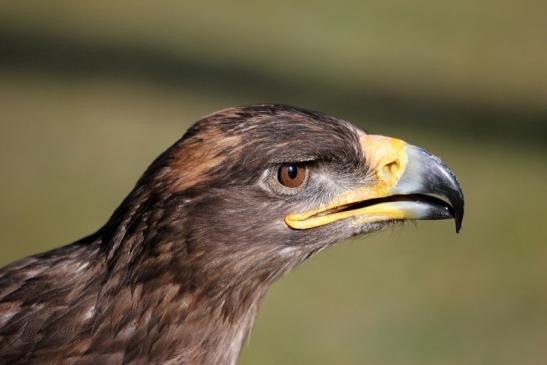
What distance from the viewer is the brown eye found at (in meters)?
3.07

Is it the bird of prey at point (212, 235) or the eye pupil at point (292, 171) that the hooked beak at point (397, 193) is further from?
the eye pupil at point (292, 171)

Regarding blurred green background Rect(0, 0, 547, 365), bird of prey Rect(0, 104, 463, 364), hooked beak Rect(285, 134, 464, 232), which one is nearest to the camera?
bird of prey Rect(0, 104, 463, 364)

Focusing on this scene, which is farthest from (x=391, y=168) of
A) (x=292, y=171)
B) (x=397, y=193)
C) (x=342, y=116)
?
(x=342, y=116)

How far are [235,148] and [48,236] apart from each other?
3.14 m

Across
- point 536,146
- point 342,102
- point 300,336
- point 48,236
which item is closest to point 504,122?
point 536,146

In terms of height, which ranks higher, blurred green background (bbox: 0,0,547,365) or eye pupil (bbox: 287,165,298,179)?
eye pupil (bbox: 287,165,298,179)

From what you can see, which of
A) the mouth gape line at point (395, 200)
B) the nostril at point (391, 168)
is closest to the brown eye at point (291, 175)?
the mouth gape line at point (395, 200)

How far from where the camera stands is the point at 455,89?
7.71 metres

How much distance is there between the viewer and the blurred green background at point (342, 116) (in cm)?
579

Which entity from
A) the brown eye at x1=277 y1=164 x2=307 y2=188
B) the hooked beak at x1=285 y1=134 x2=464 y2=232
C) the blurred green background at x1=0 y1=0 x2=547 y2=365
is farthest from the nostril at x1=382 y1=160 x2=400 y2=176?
the blurred green background at x1=0 y1=0 x2=547 y2=365

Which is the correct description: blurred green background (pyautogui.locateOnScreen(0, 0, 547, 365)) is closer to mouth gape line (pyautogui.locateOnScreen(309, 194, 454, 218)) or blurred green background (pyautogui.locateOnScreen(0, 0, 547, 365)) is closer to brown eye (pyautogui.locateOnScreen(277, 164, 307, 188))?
mouth gape line (pyautogui.locateOnScreen(309, 194, 454, 218))

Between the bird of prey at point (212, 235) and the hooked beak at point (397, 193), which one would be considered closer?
the bird of prey at point (212, 235)

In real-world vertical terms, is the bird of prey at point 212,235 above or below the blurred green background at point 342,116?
above

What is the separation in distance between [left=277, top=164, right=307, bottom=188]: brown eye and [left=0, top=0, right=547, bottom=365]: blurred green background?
1955mm
